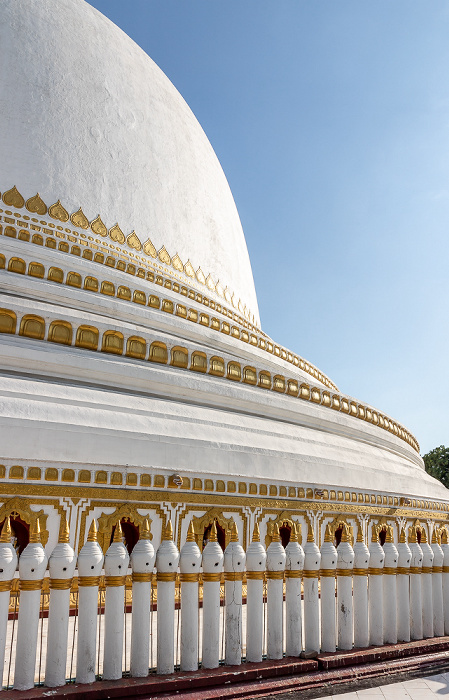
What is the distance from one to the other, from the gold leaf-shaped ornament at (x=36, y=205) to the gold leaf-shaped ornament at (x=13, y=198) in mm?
80

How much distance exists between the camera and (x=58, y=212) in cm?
743

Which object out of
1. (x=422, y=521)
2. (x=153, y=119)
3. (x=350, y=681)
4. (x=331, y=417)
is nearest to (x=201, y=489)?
(x=350, y=681)

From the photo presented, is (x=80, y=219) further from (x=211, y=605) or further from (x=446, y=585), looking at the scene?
(x=446, y=585)

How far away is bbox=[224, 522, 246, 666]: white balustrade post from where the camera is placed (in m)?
3.48

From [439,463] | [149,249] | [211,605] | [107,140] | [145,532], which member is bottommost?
[211,605]

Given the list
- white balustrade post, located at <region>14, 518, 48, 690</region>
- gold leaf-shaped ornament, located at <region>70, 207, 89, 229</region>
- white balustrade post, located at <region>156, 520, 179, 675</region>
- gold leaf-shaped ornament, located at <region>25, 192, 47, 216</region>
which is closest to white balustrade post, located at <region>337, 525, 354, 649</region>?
white balustrade post, located at <region>156, 520, 179, 675</region>

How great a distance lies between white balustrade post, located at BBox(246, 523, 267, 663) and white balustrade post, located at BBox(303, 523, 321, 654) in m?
0.38

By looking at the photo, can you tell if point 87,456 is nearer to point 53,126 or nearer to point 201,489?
point 201,489

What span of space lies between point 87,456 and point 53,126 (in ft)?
16.2

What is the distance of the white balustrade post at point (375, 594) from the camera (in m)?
4.19

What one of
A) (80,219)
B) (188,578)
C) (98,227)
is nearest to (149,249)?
(98,227)

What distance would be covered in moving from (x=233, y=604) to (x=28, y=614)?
3.84ft

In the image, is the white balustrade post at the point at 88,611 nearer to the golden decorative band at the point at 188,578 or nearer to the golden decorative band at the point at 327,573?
the golden decorative band at the point at 188,578

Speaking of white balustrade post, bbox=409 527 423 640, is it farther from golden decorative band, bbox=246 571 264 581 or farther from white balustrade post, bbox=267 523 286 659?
golden decorative band, bbox=246 571 264 581
